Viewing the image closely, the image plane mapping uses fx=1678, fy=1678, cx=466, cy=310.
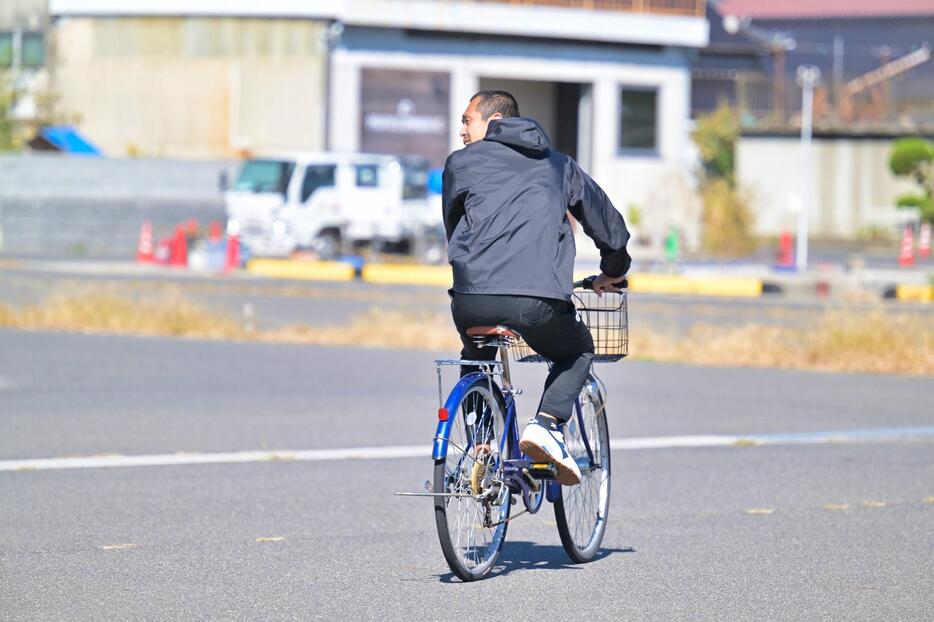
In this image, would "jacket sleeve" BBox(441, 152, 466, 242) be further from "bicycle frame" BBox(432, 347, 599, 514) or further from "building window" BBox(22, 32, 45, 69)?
"building window" BBox(22, 32, 45, 69)

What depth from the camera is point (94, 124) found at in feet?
149

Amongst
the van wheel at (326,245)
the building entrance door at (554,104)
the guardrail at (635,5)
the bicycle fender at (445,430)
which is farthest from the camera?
the building entrance door at (554,104)

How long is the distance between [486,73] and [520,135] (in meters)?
40.7

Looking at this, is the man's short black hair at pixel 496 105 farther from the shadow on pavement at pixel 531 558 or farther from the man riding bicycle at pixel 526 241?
the shadow on pavement at pixel 531 558

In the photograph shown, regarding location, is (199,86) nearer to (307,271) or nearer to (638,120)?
(638,120)

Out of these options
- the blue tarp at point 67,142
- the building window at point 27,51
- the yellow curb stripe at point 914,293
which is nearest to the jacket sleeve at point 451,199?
the yellow curb stripe at point 914,293

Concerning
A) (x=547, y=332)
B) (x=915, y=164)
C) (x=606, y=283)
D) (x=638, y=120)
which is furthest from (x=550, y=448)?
(x=638, y=120)

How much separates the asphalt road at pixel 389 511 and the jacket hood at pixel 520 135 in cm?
177

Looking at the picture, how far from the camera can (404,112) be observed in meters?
45.5

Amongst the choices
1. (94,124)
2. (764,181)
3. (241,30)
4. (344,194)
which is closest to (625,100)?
(764,181)

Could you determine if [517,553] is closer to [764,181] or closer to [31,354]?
[31,354]

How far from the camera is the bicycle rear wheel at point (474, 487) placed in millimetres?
6492

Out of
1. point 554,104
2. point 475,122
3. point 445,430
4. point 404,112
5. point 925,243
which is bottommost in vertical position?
point 445,430

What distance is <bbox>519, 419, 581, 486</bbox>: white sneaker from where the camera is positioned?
673cm
